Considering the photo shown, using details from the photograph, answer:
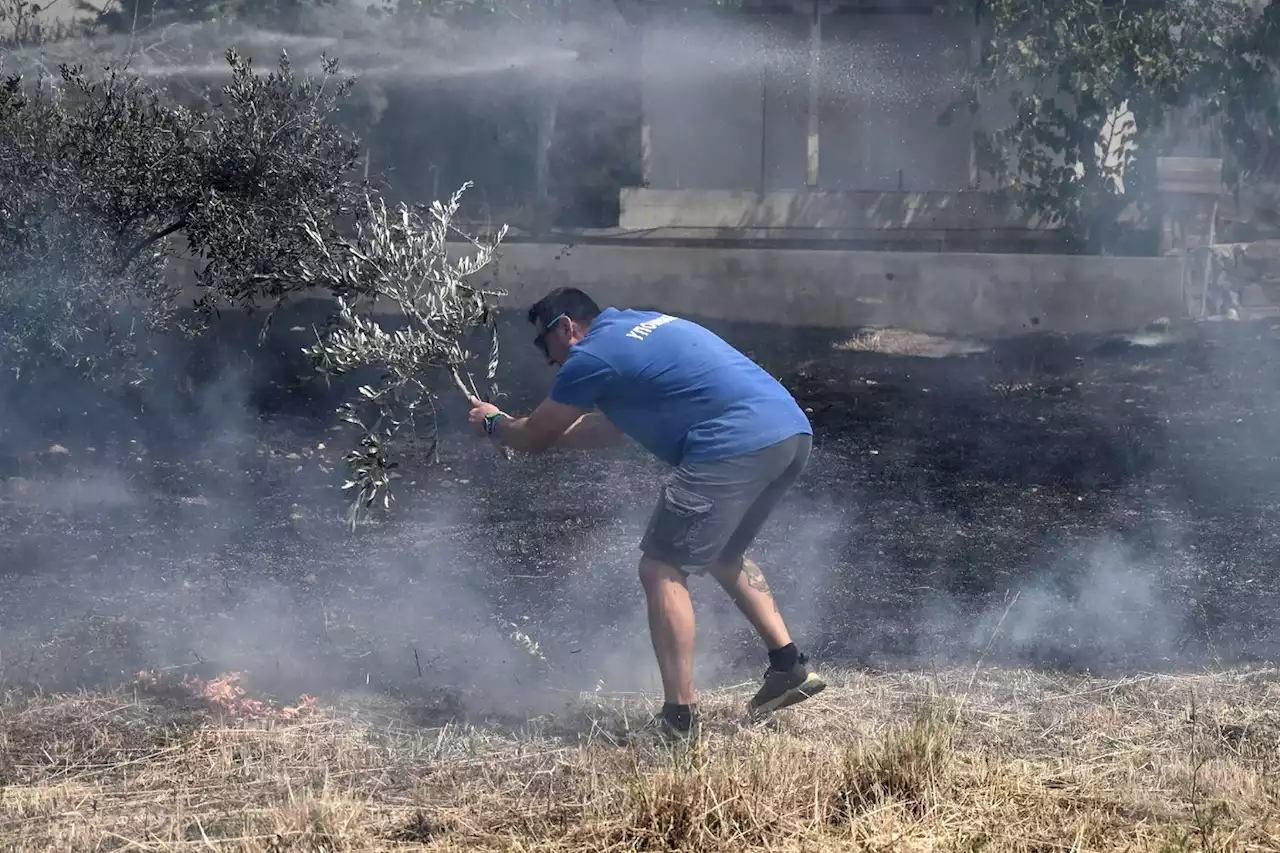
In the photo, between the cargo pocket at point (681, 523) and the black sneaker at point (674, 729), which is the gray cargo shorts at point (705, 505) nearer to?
the cargo pocket at point (681, 523)

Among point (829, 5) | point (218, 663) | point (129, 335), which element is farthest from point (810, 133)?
point (218, 663)

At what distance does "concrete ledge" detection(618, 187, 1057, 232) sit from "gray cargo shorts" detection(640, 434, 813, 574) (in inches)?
400

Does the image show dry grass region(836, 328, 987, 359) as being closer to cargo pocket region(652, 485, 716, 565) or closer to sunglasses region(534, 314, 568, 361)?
sunglasses region(534, 314, 568, 361)

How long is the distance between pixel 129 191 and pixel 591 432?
4.16 metres

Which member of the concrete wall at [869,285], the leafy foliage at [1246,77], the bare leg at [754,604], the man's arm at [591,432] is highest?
the leafy foliage at [1246,77]

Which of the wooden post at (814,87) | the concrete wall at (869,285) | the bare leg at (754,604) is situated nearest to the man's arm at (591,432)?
the bare leg at (754,604)

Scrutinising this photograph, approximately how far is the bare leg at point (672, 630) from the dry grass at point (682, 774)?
0.20m

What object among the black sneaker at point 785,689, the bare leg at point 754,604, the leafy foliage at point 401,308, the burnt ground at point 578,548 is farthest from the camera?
the burnt ground at point 578,548

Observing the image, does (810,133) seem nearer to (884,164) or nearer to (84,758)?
(884,164)

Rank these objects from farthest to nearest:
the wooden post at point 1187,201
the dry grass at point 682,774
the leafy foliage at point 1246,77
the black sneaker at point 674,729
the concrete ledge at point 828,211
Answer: the concrete ledge at point 828,211 → the wooden post at point 1187,201 → the leafy foliage at point 1246,77 → the black sneaker at point 674,729 → the dry grass at point 682,774

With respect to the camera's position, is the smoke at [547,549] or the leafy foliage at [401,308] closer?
the leafy foliage at [401,308]

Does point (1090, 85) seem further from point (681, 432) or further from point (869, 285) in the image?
point (681, 432)

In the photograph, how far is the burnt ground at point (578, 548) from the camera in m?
5.30

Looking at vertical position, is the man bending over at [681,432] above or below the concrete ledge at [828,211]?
above
